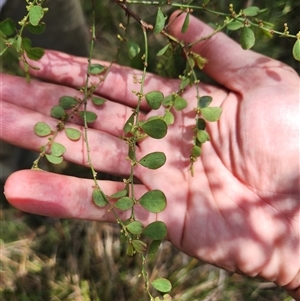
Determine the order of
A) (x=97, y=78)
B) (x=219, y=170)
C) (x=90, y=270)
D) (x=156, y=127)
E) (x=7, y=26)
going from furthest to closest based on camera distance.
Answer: (x=90, y=270), (x=97, y=78), (x=219, y=170), (x=7, y=26), (x=156, y=127)

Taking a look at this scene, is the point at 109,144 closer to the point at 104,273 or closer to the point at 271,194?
the point at 271,194

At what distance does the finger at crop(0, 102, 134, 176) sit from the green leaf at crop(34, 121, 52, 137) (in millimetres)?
52

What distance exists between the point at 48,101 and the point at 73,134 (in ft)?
0.73

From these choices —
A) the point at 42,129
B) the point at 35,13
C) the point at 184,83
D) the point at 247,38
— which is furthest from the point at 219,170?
the point at 35,13

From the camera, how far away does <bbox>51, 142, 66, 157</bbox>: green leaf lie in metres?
1.12

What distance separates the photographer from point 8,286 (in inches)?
67.1

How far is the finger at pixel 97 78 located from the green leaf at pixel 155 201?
1.76ft

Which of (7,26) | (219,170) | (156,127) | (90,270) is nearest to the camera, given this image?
(156,127)

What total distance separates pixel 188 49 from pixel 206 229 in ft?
1.58

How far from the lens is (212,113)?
113 centimetres

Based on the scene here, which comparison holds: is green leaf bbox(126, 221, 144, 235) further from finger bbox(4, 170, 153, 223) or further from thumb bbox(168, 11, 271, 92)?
thumb bbox(168, 11, 271, 92)

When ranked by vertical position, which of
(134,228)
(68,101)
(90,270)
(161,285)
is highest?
(68,101)

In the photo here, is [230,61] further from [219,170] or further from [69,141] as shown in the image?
[69,141]

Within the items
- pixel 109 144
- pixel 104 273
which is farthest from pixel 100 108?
pixel 104 273
